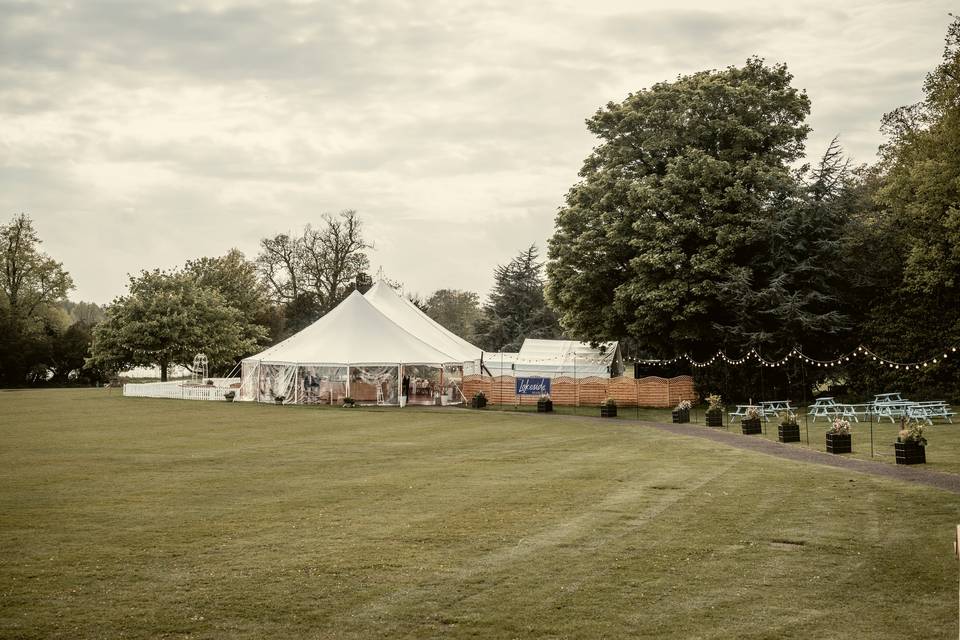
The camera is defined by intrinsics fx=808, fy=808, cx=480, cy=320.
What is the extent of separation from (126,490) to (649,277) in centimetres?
2187

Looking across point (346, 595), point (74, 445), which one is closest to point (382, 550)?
point (346, 595)

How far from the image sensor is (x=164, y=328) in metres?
47.1

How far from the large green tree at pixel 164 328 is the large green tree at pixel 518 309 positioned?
16.5 meters

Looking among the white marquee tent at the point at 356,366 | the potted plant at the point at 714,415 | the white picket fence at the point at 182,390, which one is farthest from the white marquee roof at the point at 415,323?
the potted plant at the point at 714,415

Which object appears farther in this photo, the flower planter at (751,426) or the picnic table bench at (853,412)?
the picnic table bench at (853,412)

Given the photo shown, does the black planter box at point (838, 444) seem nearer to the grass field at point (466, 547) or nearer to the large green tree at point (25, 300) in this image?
the grass field at point (466, 547)

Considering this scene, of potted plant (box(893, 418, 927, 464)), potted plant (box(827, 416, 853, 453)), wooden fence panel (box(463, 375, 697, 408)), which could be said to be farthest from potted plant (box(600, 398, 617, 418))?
potted plant (box(893, 418, 927, 464))

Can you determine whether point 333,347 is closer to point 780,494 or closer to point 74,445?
point 74,445

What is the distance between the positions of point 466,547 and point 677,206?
2407 cm

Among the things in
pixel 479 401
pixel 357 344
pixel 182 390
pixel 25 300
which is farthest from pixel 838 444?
pixel 25 300

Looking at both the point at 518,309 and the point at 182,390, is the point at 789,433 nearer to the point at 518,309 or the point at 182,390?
the point at 182,390

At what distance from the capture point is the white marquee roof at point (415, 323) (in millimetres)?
36344

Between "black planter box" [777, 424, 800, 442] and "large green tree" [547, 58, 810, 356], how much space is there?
420 inches

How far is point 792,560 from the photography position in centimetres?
784
